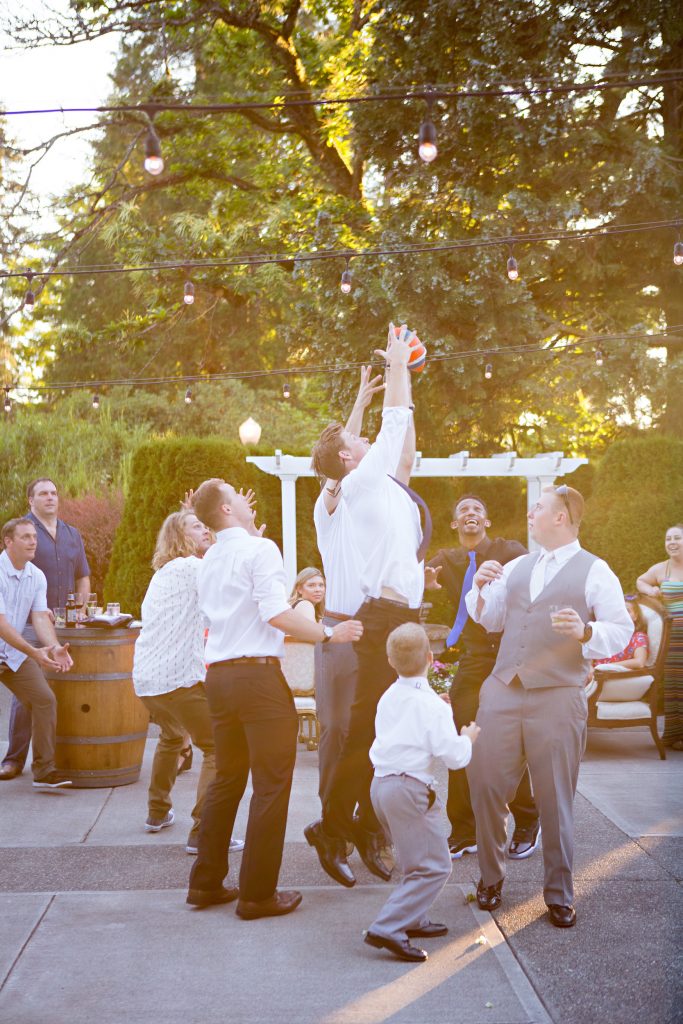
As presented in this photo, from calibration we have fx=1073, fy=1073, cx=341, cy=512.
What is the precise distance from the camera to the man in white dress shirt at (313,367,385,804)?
489cm

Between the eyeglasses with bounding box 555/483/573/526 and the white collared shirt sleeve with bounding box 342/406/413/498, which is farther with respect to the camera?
the white collared shirt sleeve with bounding box 342/406/413/498

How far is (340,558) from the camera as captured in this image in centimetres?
495

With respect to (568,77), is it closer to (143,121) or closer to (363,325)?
(363,325)

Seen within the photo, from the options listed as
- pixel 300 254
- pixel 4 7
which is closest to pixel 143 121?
pixel 4 7

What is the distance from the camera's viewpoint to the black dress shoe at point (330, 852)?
16.4ft

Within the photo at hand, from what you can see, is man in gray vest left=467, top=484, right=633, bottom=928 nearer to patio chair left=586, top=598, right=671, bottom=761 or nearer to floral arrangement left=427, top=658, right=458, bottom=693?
patio chair left=586, top=598, right=671, bottom=761

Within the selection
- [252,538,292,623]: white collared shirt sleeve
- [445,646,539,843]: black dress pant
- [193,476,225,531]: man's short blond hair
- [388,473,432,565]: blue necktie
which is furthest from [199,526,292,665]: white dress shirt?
[445,646,539,843]: black dress pant

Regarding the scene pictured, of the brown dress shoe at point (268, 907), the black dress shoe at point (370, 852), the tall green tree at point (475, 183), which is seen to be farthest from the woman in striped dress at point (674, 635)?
the tall green tree at point (475, 183)

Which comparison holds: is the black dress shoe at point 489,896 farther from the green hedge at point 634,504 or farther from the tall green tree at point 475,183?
the tall green tree at point 475,183

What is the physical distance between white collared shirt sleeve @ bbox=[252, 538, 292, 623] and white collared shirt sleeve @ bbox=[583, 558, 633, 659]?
125 centimetres

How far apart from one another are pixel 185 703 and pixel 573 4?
47.5ft

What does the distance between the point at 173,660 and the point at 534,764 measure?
7.13 ft

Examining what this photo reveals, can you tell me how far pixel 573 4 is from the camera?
16438mm

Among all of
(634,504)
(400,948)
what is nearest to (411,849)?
(400,948)
